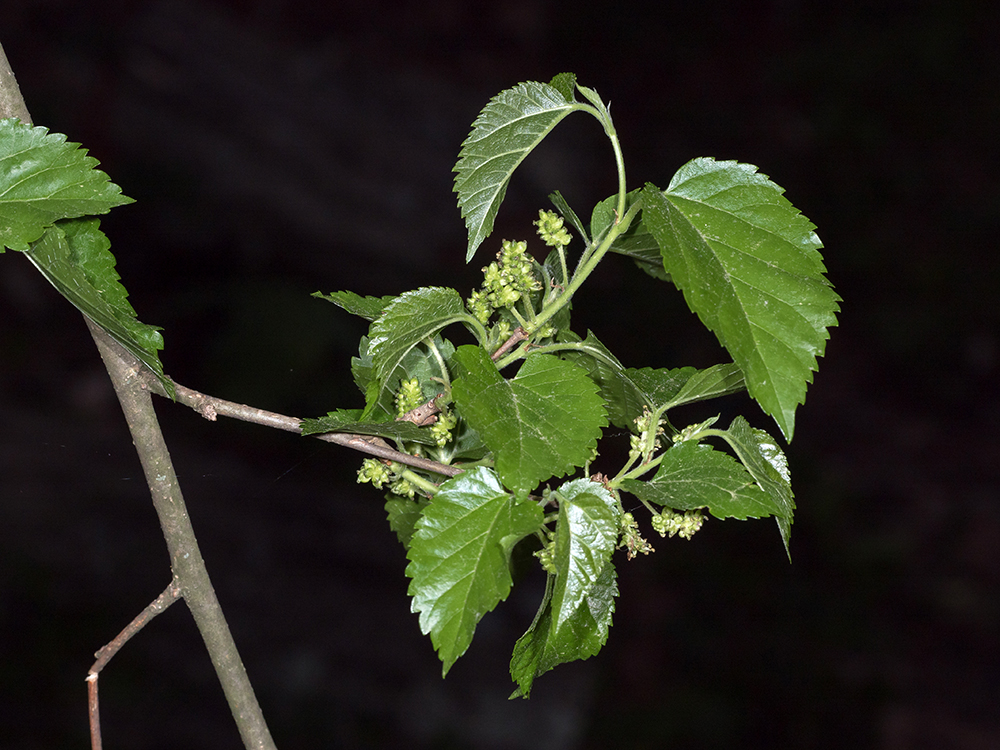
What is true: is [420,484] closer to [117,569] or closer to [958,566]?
[117,569]

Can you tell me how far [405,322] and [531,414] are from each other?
13 cm

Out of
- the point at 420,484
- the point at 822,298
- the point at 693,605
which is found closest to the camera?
the point at 822,298

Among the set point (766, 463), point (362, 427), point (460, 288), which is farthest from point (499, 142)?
point (460, 288)

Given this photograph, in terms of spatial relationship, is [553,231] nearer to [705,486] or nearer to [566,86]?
[566,86]

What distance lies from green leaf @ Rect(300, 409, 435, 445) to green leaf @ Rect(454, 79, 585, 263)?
0.53ft

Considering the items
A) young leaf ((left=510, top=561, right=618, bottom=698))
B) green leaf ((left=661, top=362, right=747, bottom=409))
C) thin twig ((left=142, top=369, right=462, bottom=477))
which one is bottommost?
young leaf ((left=510, top=561, right=618, bottom=698))

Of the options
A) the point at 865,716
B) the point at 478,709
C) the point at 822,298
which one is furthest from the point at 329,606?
the point at 822,298

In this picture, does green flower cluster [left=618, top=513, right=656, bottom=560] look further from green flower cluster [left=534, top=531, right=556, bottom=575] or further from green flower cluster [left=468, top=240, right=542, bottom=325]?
green flower cluster [left=468, top=240, right=542, bottom=325]

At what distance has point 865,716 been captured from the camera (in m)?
3.77

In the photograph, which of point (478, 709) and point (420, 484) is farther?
point (478, 709)

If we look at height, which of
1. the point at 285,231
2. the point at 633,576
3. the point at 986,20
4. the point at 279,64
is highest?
the point at 986,20

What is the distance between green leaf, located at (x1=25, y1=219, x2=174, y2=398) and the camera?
656 mm

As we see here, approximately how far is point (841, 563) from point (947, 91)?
3678 millimetres

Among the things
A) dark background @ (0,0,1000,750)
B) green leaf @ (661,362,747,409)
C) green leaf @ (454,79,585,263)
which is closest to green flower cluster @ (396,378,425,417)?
green leaf @ (454,79,585,263)
